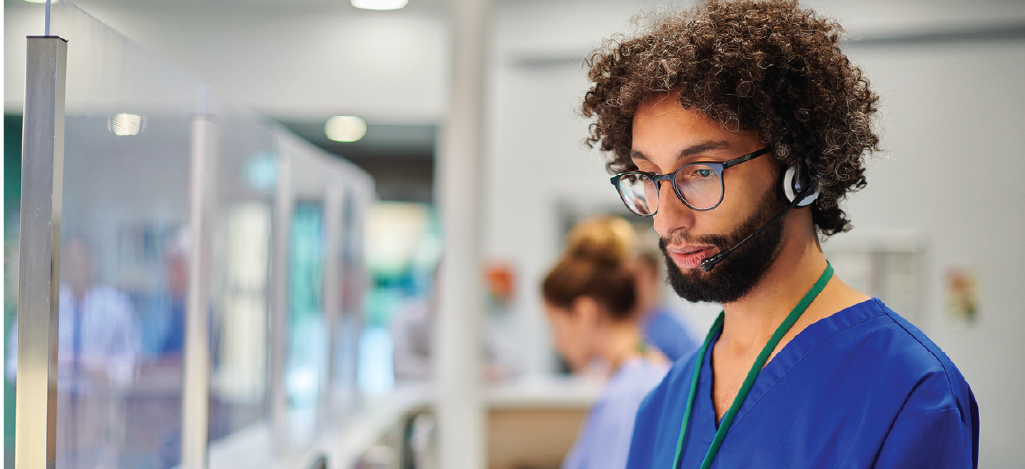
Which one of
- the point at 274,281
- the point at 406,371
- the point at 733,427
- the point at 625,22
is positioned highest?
the point at 625,22

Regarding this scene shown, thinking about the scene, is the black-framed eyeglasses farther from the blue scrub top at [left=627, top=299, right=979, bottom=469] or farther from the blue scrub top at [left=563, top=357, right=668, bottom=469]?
the blue scrub top at [left=563, top=357, right=668, bottom=469]

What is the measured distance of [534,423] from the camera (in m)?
2.97

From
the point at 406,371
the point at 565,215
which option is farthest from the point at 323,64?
the point at 565,215

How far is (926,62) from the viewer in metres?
3.92

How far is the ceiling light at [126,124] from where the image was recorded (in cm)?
84

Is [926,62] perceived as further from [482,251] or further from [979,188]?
[482,251]

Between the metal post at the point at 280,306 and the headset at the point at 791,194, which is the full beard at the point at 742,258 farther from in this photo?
the metal post at the point at 280,306

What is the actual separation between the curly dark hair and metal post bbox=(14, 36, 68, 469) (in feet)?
1.98

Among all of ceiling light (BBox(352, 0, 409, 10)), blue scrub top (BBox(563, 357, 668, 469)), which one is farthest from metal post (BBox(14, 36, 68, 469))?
ceiling light (BBox(352, 0, 409, 10))

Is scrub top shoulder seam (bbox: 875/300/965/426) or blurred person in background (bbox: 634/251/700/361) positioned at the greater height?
scrub top shoulder seam (bbox: 875/300/965/426)

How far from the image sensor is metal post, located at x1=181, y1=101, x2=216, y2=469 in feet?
3.45

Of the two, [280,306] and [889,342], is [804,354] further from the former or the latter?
[280,306]

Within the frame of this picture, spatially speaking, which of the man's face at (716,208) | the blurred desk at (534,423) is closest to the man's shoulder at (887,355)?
the man's face at (716,208)

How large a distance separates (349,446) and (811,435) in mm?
1464
